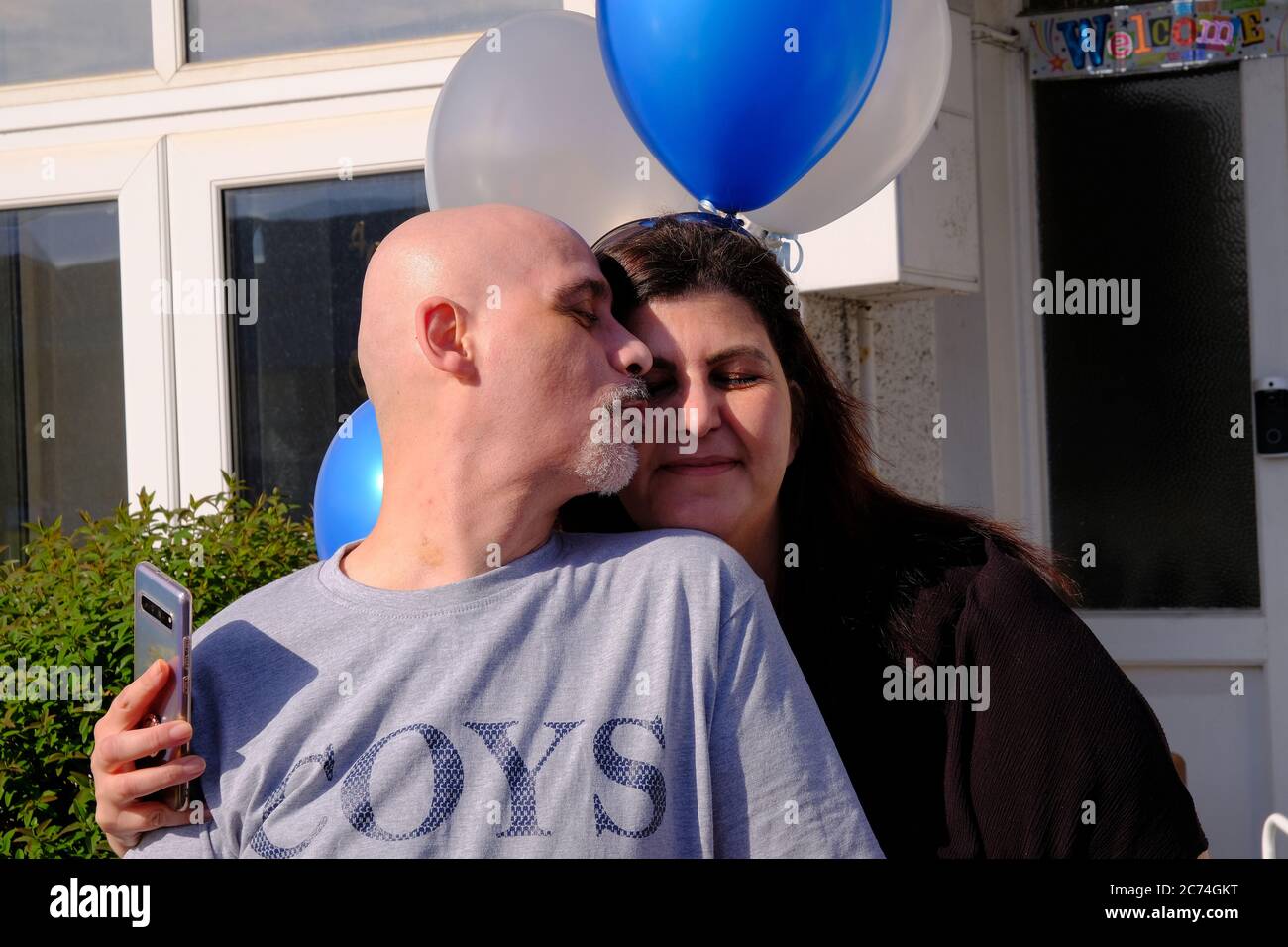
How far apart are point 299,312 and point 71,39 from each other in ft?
3.82

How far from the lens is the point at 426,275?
1.63m

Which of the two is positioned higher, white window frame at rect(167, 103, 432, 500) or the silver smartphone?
white window frame at rect(167, 103, 432, 500)

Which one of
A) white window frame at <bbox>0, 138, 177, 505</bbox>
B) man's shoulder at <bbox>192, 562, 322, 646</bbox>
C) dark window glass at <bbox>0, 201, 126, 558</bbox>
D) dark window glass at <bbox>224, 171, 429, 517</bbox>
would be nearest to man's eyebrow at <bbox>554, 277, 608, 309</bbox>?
man's shoulder at <bbox>192, 562, 322, 646</bbox>

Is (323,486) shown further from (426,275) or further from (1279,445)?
(1279,445)

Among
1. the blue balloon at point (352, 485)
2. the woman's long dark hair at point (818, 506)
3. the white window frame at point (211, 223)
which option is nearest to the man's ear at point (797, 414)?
the woman's long dark hair at point (818, 506)

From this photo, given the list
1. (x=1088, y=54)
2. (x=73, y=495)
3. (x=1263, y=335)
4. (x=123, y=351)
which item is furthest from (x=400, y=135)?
(x=1263, y=335)

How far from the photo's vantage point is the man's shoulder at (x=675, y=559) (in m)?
1.58

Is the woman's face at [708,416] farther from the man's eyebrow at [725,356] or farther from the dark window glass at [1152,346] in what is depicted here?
the dark window glass at [1152,346]

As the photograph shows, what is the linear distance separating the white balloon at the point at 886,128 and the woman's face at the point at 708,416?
0.74 metres

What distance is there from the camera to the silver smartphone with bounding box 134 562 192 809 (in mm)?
1527

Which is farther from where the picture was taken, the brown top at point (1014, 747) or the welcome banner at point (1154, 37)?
the welcome banner at point (1154, 37)

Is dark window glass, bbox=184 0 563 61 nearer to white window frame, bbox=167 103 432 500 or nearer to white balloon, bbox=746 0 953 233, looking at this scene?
white window frame, bbox=167 103 432 500

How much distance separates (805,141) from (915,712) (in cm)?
99

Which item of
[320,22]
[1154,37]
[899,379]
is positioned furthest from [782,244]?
[320,22]
